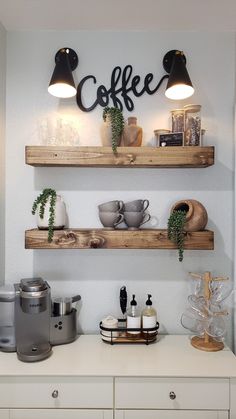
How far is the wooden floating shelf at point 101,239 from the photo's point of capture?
5.83 ft

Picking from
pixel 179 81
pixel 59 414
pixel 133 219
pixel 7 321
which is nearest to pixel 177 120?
pixel 179 81

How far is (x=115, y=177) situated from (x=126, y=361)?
3.19 feet

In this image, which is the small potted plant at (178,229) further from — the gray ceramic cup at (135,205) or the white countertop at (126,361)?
the white countertop at (126,361)

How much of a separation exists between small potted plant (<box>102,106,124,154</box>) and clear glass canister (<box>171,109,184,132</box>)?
0.28 metres

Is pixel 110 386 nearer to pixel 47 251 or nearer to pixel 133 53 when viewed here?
pixel 47 251

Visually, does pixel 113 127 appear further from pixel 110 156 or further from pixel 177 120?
pixel 177 120

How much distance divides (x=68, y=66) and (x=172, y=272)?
1267 mm

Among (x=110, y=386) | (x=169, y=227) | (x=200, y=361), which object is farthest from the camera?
(x=169, y=227)

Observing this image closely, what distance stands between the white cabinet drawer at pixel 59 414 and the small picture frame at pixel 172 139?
4.32 ft

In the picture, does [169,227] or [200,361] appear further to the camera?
[169,227]

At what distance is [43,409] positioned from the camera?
1532 millimetres

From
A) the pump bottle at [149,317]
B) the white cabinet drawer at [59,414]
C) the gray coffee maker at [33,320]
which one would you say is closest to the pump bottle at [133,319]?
the pump bottle at [149,317]

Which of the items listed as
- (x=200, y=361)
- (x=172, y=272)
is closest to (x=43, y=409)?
(x=200, y=361)

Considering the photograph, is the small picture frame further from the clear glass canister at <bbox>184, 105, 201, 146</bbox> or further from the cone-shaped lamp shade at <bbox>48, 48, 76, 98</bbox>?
the cone-shaped lamp shade at <bbox>48, 48, 76, 98</bbox>
